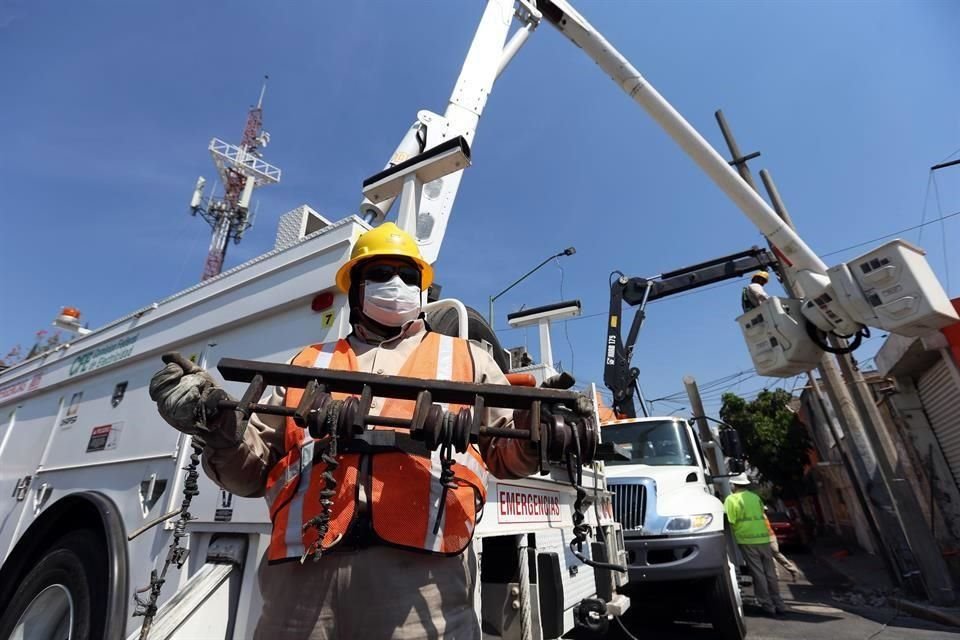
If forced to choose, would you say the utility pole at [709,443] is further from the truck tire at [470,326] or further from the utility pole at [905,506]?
the truck tire at [470,326]

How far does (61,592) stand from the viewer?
290cm

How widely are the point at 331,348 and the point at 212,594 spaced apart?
124cm

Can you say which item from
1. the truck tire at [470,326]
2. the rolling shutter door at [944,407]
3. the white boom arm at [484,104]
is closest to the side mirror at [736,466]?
the white boom arm at [484,104]

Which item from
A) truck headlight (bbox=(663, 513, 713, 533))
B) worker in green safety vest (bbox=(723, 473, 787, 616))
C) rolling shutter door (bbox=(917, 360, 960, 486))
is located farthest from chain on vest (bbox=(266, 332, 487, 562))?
rolling shutter door (bbox=(917, 360, 960, 486))

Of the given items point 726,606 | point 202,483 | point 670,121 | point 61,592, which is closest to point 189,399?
point 202,483

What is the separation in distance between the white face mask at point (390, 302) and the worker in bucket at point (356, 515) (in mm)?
224

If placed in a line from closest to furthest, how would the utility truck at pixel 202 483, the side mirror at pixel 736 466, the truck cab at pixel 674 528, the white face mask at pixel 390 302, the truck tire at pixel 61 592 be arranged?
the white face mask at pixel 390 302 → the utility truck at pixel 202 483 → the truck tire at pixel 61 592 → the truck cab at pixel 674 528 → the side mirror at pixel 736 466

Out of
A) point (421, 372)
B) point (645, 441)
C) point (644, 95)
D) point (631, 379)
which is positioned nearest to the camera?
point (421, 372)

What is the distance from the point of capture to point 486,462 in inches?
67.5

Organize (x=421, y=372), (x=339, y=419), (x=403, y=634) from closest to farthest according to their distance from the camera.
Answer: (x=339, y=419), (x=403, y=634), (x=421, y=372)

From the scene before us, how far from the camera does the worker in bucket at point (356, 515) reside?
139 cm

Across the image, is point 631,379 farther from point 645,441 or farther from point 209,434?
point 209,434

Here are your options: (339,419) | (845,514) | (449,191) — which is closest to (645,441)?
(449,191)

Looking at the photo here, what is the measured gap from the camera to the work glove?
130cm
